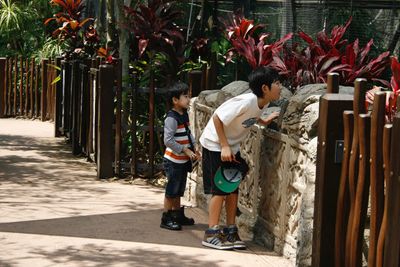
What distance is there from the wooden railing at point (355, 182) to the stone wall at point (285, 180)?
531 mm

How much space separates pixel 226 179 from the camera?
22.0ft

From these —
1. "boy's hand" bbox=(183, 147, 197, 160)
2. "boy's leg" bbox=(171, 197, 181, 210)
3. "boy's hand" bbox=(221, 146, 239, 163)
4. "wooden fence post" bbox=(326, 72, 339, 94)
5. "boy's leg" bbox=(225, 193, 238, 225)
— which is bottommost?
"boy's leg" bbox=(171, 197, 181, 210)

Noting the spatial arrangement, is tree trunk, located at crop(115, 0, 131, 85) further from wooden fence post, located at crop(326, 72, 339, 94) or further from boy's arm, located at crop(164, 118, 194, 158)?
wooden fence post, located at crop(326, 72, 339, 94)

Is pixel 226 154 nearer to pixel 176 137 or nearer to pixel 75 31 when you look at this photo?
pixel 176 137

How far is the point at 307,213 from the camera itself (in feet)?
18.2

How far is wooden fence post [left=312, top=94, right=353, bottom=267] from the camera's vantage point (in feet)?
16.3

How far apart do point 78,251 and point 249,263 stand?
1.27 meters

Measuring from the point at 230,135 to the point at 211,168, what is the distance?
0.30 m

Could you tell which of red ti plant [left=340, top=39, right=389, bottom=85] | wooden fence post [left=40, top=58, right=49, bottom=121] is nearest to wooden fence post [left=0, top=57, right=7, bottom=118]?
wooden fence post [left=40, top=58, right=49, bottom=121]

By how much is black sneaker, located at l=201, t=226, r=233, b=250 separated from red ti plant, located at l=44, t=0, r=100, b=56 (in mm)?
7228

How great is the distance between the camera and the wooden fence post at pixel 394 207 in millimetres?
4090

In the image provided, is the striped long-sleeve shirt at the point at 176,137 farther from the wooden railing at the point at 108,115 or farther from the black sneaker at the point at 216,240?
the wooden railing at the point at 108,115

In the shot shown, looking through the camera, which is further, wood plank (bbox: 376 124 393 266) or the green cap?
the green cap

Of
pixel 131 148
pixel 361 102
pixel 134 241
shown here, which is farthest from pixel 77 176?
pixel 361 102
